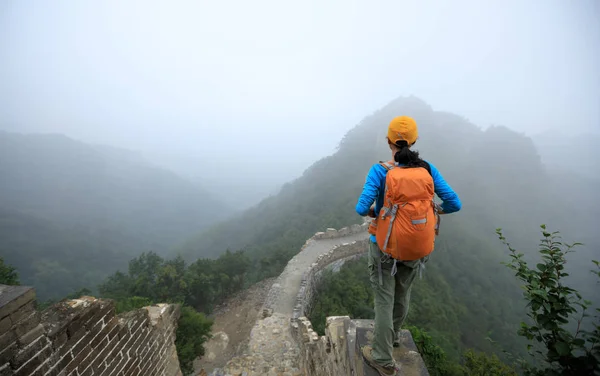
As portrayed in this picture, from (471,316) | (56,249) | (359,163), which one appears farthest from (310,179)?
(56,249)

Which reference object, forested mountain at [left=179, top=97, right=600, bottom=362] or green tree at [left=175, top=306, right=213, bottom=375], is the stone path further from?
forested mountain at [left=179, top=97, right=600, bottom=362]

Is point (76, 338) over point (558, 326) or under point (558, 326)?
over

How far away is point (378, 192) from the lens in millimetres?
2557

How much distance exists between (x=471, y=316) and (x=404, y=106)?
50222 mm

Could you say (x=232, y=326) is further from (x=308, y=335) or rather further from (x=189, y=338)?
(x=308, y=335)

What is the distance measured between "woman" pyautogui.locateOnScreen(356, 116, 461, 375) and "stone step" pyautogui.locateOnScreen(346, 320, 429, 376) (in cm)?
18

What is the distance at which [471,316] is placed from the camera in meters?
15.2

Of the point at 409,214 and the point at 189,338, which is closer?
the point at 409,214

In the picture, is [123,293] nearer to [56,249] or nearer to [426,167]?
[426,167]

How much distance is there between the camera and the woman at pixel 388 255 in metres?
2.46

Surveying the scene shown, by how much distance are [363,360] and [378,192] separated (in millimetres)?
1812

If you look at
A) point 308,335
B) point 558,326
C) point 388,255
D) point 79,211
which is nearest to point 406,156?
point 388,255

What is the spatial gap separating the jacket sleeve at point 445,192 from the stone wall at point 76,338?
137 inches

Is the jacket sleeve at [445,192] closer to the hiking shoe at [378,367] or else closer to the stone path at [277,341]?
the hiking shoe at [378,367]
